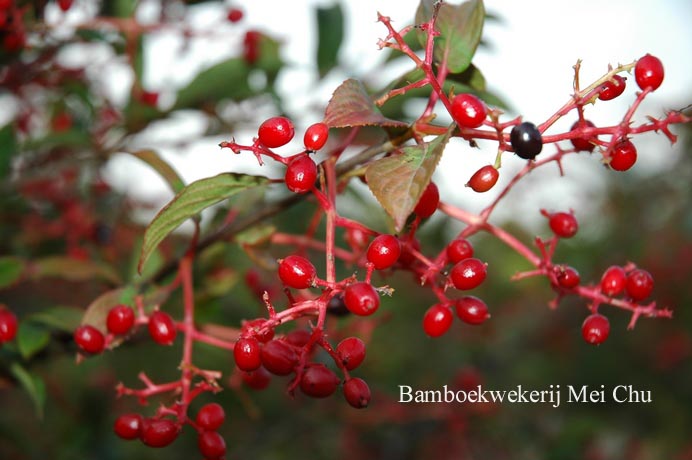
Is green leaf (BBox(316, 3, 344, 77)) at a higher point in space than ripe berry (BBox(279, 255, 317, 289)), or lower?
higher

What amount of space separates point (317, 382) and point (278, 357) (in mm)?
86

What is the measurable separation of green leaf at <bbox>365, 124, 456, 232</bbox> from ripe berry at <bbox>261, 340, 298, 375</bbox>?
0.97ft

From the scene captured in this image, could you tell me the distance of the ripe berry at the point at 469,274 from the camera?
1.11m

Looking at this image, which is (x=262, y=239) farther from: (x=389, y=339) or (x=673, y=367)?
(x=673, y=367)

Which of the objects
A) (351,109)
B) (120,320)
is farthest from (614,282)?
(120,320)

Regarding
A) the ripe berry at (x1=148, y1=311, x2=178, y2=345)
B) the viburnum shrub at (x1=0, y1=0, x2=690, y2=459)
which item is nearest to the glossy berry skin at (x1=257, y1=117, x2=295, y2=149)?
the viburnum shrub at (x1=0, y1=0, x2=690, y2=459)

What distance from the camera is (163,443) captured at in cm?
116

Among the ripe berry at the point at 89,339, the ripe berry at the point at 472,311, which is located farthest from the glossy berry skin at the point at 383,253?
the ripe berry at the point at 89,339

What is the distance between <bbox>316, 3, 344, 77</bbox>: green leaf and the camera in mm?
2482

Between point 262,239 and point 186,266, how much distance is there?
18 centimetres

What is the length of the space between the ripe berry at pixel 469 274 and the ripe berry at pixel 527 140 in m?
0.21

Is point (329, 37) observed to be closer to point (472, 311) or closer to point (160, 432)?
point (472, 311)

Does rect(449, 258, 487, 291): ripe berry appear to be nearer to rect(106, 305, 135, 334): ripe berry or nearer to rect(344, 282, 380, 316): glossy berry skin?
rect(344, 282, 380, 316): glossy berry skin

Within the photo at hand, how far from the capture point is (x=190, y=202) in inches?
45.8
